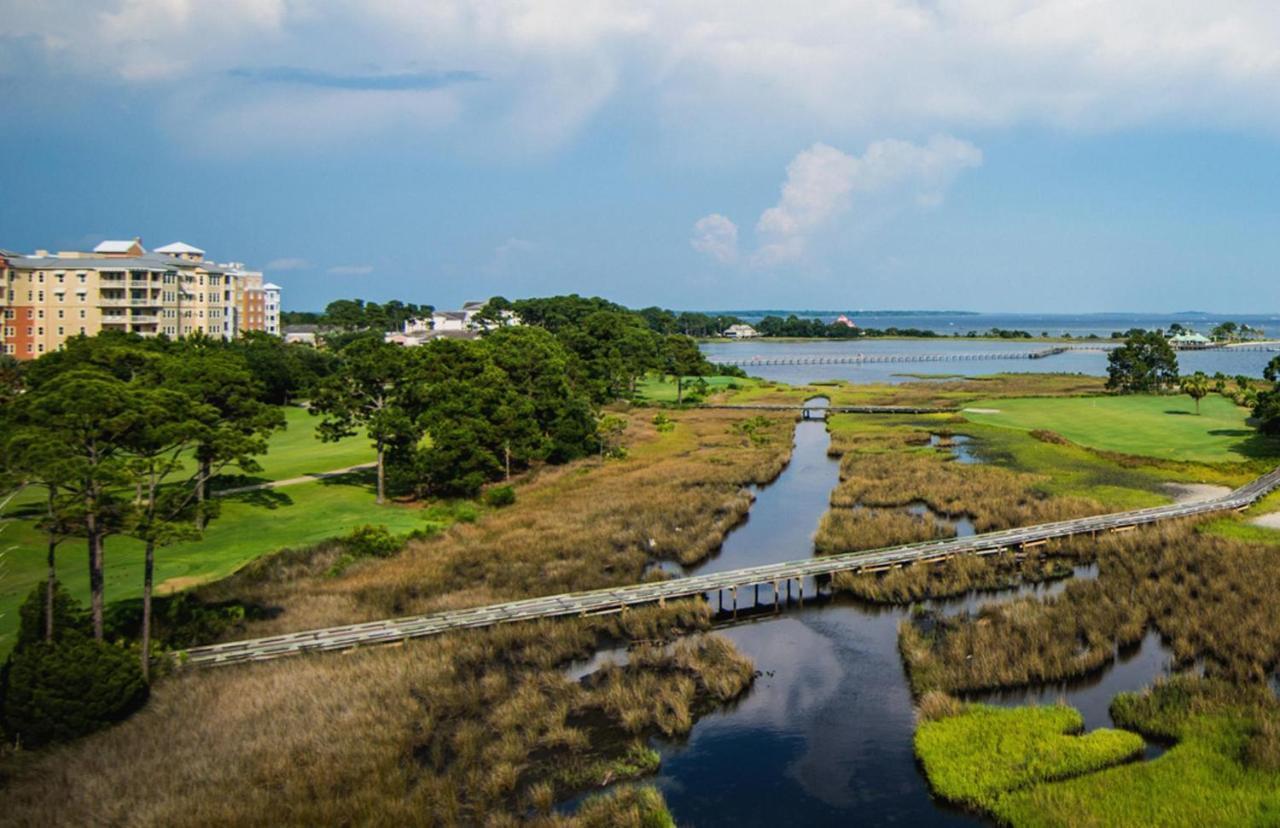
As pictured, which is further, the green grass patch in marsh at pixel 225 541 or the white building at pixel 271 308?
the white building at pixel 271 308

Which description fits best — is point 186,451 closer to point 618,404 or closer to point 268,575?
point 268,575

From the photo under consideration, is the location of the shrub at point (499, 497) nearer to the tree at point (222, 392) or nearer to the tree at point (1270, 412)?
the tree at point (222, 392)

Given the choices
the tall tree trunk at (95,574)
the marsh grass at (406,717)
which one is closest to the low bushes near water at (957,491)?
the marsh grass at (406,717)

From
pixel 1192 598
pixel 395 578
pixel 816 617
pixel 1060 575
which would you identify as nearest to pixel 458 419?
pixel 395 578

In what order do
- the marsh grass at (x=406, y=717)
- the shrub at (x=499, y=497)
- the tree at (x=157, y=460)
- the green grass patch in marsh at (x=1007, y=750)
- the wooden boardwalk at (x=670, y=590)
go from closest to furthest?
1. the marsh grass at (x=406, y=717)
2. the green grass patch in marsh at (x=1007, y=750)
3. the tree at (x=157, y=460)
4. the wooden boardwalk at (x=670, y=590)
5. the shrub at (x=499, y=497)

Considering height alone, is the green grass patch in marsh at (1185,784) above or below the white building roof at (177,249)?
below

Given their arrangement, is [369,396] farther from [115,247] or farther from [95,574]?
[115,247]

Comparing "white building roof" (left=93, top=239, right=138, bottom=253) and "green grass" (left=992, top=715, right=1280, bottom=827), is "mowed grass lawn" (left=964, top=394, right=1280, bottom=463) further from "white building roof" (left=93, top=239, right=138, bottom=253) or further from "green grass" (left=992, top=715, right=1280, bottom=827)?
"white building roof" (left=93, top=239, right=138, bottom=253)
